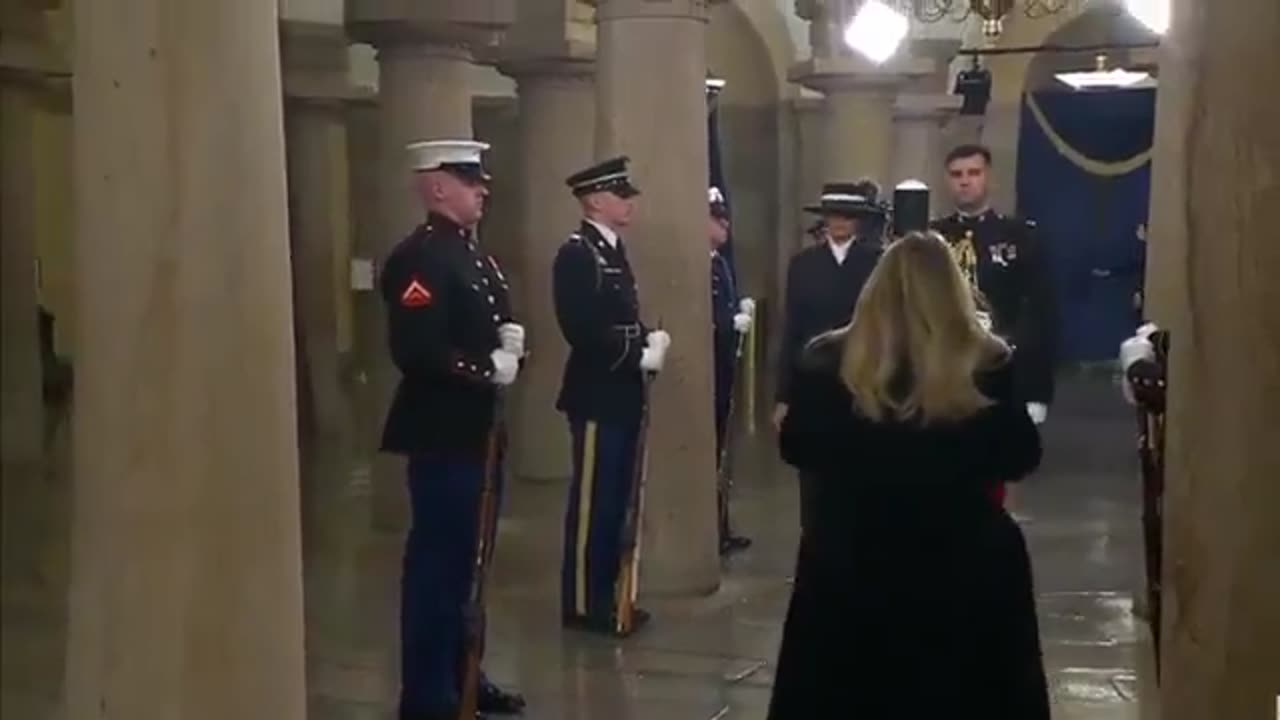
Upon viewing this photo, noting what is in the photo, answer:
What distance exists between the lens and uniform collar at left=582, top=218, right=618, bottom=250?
6.37 meters

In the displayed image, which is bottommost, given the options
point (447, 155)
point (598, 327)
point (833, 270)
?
point (598, 327)

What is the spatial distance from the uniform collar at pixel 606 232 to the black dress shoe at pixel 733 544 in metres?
2.32

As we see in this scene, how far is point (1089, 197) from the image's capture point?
718 inches

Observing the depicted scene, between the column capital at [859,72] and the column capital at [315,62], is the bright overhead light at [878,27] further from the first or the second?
the column capital at [315,62]

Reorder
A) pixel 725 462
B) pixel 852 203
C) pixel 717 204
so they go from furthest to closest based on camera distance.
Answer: pixel 725 462 → pixel 717 204 → pixel 852 203

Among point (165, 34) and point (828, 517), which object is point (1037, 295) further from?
point (165, 34)

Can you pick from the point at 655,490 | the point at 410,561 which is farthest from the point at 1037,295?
the point at 410,561

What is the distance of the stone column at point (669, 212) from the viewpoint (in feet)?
22.4

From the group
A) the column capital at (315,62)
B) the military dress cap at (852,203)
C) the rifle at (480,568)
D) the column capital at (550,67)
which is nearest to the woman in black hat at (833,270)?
the military dress cap at (852,203)

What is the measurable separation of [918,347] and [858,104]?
30.3 feet

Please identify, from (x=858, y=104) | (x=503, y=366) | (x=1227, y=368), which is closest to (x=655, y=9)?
(x=503, y=366)

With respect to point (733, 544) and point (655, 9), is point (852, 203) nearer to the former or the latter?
point (655, 9)

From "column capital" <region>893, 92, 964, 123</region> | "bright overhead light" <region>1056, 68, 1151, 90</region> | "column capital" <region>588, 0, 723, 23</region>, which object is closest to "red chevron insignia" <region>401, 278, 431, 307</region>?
"column capital" <region>588, 0, 723, 23</region>

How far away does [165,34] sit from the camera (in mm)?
2865
